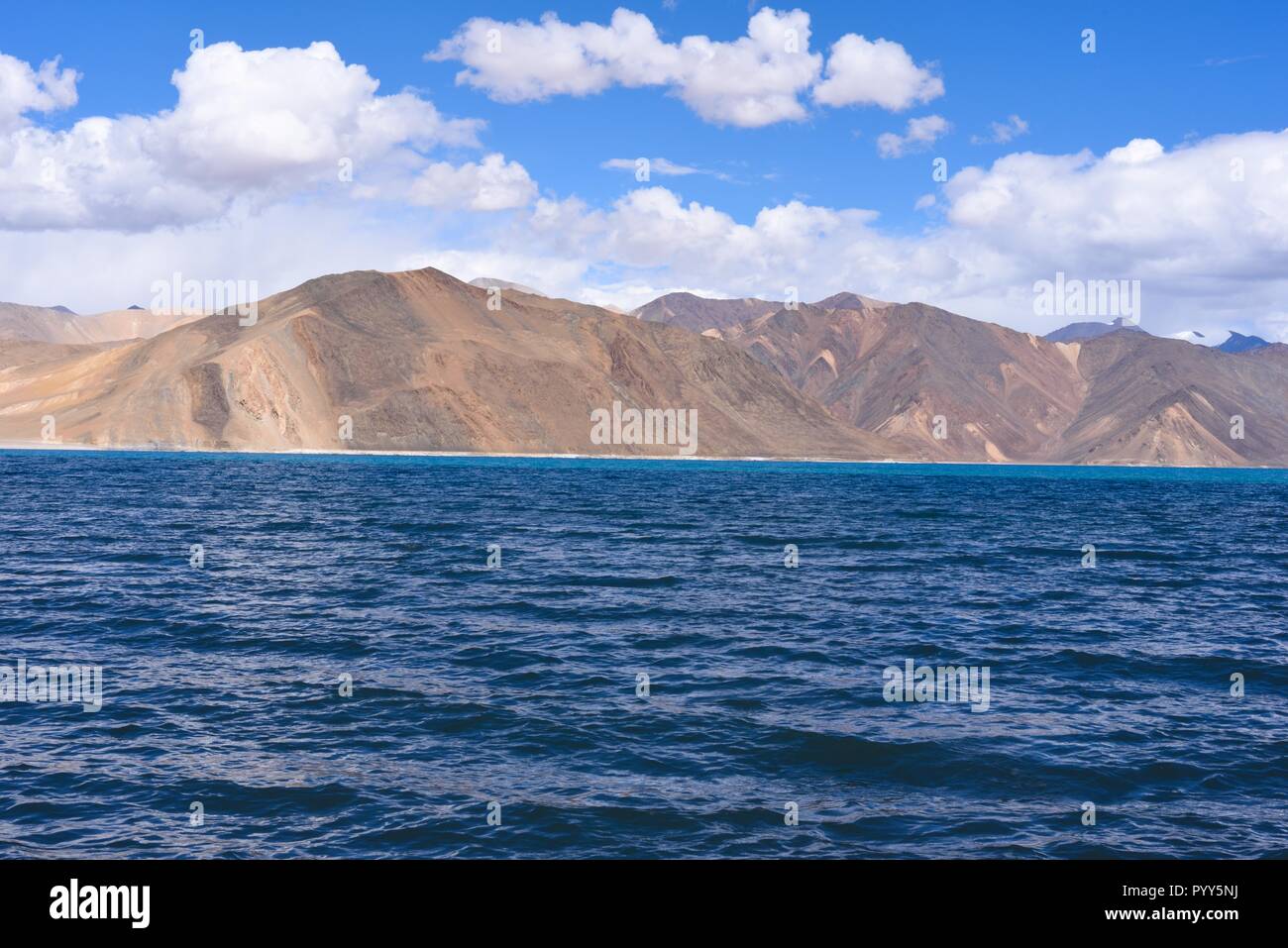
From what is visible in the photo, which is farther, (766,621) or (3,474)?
(3,474)

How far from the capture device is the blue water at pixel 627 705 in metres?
12.7

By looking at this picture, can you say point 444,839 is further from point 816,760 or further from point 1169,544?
point 1169,544

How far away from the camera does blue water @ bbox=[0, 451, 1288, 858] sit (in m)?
A: 12.7

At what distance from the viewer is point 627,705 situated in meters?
18.6
